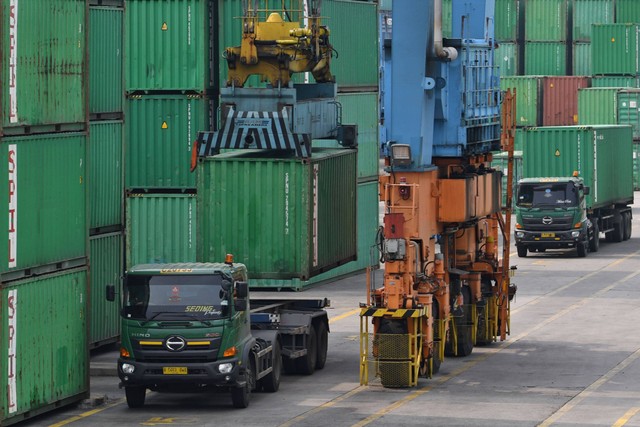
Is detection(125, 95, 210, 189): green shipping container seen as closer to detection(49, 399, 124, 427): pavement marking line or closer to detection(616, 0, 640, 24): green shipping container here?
detection(49, 399, 124, 427): pavement marking line

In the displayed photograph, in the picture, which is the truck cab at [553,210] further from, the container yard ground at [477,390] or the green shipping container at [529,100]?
the green shipping container at [529,100]

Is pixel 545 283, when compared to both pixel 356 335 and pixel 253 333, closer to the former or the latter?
pixel 356 335

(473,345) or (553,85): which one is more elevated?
(553,85)

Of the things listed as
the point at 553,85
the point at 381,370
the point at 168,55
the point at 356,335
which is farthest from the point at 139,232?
the point at 553,85

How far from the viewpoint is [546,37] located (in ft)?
312

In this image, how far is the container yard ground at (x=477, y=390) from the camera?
2844 cm

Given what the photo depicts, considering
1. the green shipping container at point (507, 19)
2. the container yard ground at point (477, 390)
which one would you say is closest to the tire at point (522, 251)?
the container yard ground at point (477, 390)

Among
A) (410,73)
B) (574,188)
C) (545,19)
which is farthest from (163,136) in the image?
(545,19)

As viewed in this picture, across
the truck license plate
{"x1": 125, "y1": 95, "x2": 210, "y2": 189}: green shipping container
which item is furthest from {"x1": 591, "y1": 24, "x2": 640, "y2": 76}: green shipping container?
the truck license plate

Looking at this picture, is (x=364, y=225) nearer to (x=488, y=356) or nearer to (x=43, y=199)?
(x=488, y=356)

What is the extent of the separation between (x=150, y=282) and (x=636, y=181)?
64.2m

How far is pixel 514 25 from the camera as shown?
94812 mm

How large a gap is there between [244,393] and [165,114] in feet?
53.5

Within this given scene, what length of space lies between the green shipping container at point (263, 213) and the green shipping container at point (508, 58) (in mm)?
61682
